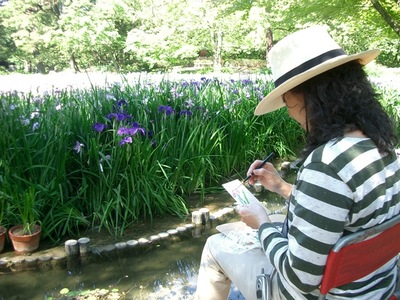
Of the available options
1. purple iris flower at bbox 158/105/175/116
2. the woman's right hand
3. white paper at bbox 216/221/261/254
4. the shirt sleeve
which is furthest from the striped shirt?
purple iris flower at bbox 158/105/175/116

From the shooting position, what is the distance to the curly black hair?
3.63 feet

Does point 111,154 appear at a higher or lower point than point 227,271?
higher

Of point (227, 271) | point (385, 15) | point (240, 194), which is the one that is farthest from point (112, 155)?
point (385, 15)

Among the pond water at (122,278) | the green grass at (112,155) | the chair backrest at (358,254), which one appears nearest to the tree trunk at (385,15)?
the green grass at (112,155)

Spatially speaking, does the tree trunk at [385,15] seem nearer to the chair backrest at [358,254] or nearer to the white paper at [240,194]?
the white paper at [240,194]

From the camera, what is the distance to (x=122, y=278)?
2.53m

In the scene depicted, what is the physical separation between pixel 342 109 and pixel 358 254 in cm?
42

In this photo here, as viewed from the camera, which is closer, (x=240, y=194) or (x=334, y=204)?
(x=334, y=204)

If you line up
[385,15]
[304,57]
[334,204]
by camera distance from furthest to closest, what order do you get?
[385,15], [304,57], [334,204]

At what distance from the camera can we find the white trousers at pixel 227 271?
1.39m

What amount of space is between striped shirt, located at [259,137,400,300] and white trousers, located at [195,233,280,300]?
266 mm

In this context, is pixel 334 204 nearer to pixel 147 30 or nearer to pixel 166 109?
pixel 166 109

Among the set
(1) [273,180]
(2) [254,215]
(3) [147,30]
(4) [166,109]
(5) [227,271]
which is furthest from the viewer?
(3) [147,30]

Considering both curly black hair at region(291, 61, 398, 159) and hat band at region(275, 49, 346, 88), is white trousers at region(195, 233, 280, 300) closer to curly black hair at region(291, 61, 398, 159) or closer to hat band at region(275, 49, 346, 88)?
curly black hair at region(291, 61, 398, 159)
